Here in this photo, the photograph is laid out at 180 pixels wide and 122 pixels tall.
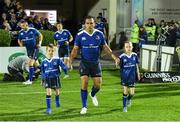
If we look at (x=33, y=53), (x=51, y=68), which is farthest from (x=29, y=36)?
(x=51, y=68)

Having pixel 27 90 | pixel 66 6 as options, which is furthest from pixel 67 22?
pixel 27 90

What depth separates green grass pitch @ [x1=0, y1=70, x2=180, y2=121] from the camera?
1305 centimetres

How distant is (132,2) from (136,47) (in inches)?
243

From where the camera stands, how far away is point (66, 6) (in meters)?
43.1

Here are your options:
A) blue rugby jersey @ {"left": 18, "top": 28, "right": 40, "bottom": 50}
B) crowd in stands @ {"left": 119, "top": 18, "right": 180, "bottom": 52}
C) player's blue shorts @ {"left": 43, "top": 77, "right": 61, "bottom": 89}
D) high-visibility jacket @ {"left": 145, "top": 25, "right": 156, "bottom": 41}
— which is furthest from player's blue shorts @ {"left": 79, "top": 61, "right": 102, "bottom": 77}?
high-visibility jacket @ {"left": 145, "top": 25, "right": 156, "bottom": 41}

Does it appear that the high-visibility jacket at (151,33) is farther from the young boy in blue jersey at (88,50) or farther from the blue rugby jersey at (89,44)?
the blue rugby jersey at (89,44)

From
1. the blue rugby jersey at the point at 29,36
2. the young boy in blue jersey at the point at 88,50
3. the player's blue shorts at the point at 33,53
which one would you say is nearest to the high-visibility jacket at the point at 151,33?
the player's blue shorts at the point at 33,53

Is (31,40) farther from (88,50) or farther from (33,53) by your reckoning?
(88,50)

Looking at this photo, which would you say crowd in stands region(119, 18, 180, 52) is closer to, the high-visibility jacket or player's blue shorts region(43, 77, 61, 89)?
the high-visibility jacket

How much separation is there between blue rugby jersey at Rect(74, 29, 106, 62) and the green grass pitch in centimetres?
135

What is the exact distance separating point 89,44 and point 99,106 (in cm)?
227

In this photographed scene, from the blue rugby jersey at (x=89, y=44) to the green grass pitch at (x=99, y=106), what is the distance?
1.35 meters

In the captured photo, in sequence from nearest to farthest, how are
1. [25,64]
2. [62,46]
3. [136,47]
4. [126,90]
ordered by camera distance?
[126,90], [25,64], [62,46], [136,47]

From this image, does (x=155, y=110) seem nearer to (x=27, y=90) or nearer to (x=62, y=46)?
→ (x=27, y=90)
